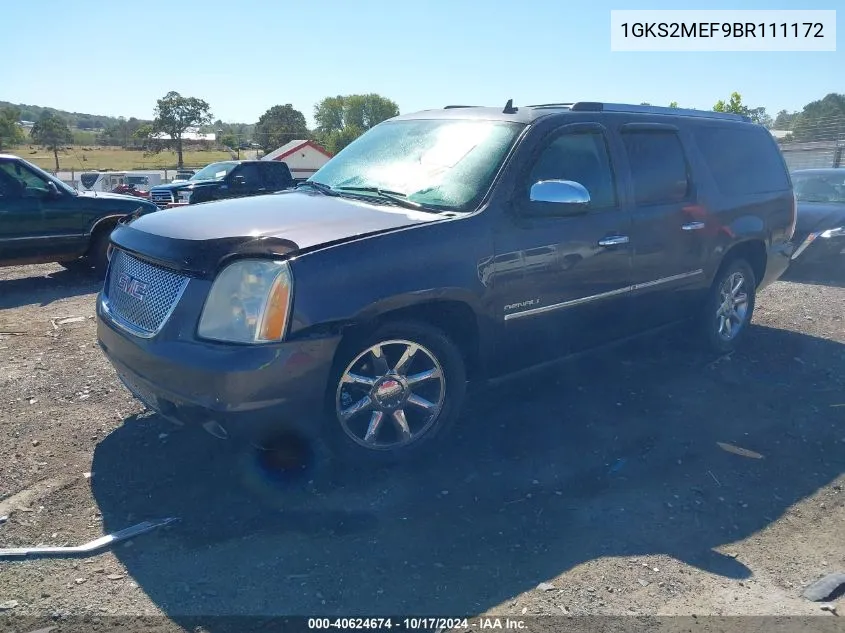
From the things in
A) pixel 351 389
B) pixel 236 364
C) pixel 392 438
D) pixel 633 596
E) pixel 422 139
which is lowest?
pixel 633 596

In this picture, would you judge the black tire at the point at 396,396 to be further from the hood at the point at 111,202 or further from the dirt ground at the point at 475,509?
the hood at the point at 111,202

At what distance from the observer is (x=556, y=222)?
13.8 ft

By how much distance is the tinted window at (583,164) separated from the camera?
431 centimetres

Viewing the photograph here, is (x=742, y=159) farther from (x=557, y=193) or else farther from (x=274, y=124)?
(x=274, y=124)

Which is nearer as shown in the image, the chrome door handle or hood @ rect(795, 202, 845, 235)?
the chrome door handle

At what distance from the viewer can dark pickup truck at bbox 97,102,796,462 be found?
3230 mm

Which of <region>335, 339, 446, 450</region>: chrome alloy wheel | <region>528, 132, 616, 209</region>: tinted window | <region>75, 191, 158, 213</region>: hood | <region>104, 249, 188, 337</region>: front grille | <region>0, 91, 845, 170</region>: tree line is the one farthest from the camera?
<region>0, 91, 845, 170</region>: tree line

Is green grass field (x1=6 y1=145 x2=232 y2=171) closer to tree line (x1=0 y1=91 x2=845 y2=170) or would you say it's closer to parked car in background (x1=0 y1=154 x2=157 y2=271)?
tree line (x1=0 y1=91 x2=845 y2=170)

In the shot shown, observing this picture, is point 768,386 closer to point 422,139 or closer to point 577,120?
point 577,120

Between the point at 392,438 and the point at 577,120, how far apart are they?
234 centimetres

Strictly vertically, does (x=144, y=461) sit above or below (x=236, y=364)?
below

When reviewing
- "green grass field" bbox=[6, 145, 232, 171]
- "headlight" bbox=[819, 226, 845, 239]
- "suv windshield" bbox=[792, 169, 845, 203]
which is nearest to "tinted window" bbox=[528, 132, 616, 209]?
"headlight" bbox=[819, 226, 845, 239]

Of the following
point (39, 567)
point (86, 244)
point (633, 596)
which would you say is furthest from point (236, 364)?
point (86, 244)

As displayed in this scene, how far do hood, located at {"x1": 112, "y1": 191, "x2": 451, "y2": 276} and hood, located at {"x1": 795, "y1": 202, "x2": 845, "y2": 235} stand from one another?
25.7 ft
